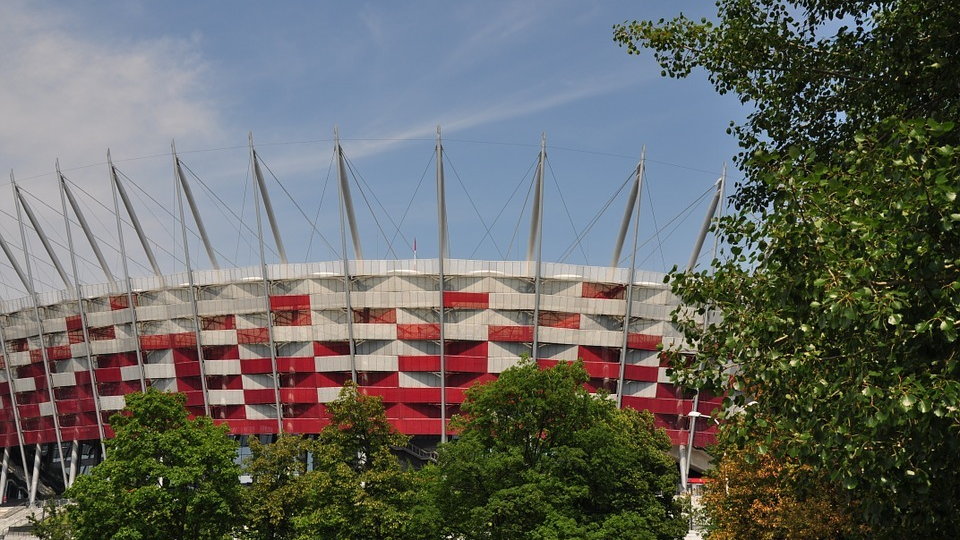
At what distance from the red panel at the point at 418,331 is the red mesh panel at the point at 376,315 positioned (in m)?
0.97

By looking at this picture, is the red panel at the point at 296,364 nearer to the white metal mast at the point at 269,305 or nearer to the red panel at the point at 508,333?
the white metal mast at the point at 269,305

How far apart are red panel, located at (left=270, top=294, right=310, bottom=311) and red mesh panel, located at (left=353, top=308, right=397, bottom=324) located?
14.0 ft

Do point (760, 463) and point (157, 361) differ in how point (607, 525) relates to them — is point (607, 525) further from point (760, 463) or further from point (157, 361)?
point (157, 361)

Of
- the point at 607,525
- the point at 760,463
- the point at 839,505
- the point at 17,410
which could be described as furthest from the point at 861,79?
the point at 17,410

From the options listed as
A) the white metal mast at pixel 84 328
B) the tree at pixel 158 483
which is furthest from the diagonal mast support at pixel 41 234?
the tree at pixel 158 483

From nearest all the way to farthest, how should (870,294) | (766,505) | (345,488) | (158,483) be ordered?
(870,294) < (766,505) < (345,488) < (158,483)

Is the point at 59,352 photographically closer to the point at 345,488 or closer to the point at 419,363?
the point at 419,363

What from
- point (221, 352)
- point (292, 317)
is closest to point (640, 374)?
point (292, 317)

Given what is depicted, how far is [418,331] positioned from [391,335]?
2.21 m

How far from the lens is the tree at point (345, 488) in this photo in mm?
37875

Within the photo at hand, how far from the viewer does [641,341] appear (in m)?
76.0

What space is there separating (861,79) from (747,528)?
60.3 ft

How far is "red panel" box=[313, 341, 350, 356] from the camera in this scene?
76938mm

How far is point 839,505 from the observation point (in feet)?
83.2
